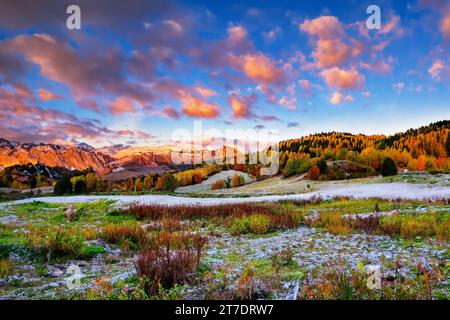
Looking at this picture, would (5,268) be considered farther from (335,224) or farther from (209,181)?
(209,181)

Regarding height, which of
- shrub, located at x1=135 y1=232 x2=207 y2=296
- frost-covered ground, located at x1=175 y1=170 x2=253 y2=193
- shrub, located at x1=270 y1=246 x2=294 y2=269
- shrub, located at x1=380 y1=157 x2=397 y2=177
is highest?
shrub, located at x1=380 y1=157 x2=397 y2=177

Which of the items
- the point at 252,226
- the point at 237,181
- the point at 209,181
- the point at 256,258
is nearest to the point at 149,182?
the point at 209,181

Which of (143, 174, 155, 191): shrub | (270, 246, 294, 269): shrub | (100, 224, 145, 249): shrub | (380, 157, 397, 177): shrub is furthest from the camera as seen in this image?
(143, 174, 155, 191): shrub

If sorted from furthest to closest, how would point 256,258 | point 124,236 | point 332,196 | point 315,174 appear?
point 315,174 < point 332,196 < point 124,236 < point 256,258

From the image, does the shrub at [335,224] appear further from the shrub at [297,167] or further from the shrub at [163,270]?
the shrub at [297,167]

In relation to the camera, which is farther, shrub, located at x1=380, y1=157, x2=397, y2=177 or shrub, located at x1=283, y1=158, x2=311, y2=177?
shrub, located at x1=283, y1=158, x2=311, y2=177

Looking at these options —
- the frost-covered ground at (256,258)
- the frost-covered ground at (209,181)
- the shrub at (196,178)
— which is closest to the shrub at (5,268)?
the frost-covered ground at (256,258)

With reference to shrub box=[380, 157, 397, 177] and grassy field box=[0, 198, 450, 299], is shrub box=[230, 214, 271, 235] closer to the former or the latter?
grassy field box=[0, 198, 450, 299]

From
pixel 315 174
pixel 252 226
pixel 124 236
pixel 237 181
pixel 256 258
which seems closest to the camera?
pixel 256 258

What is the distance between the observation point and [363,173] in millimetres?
64062

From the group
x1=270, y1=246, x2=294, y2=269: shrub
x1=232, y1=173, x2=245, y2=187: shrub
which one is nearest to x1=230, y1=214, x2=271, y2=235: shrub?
x1=270, y1=246, x2=294, y2=269: shrub

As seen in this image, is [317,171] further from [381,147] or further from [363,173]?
[381,147]

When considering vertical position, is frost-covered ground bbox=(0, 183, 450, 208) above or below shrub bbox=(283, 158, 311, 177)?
below

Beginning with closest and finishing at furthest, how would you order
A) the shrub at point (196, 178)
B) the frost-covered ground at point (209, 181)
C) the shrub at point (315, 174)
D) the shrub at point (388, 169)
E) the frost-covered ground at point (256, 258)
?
the frost-covered ground at point (256, 258), the shrub at point (388, 169), the shrub at point (315, 174), the frost-covered ground at point (209, 181), the shrub at point (196, 178)
